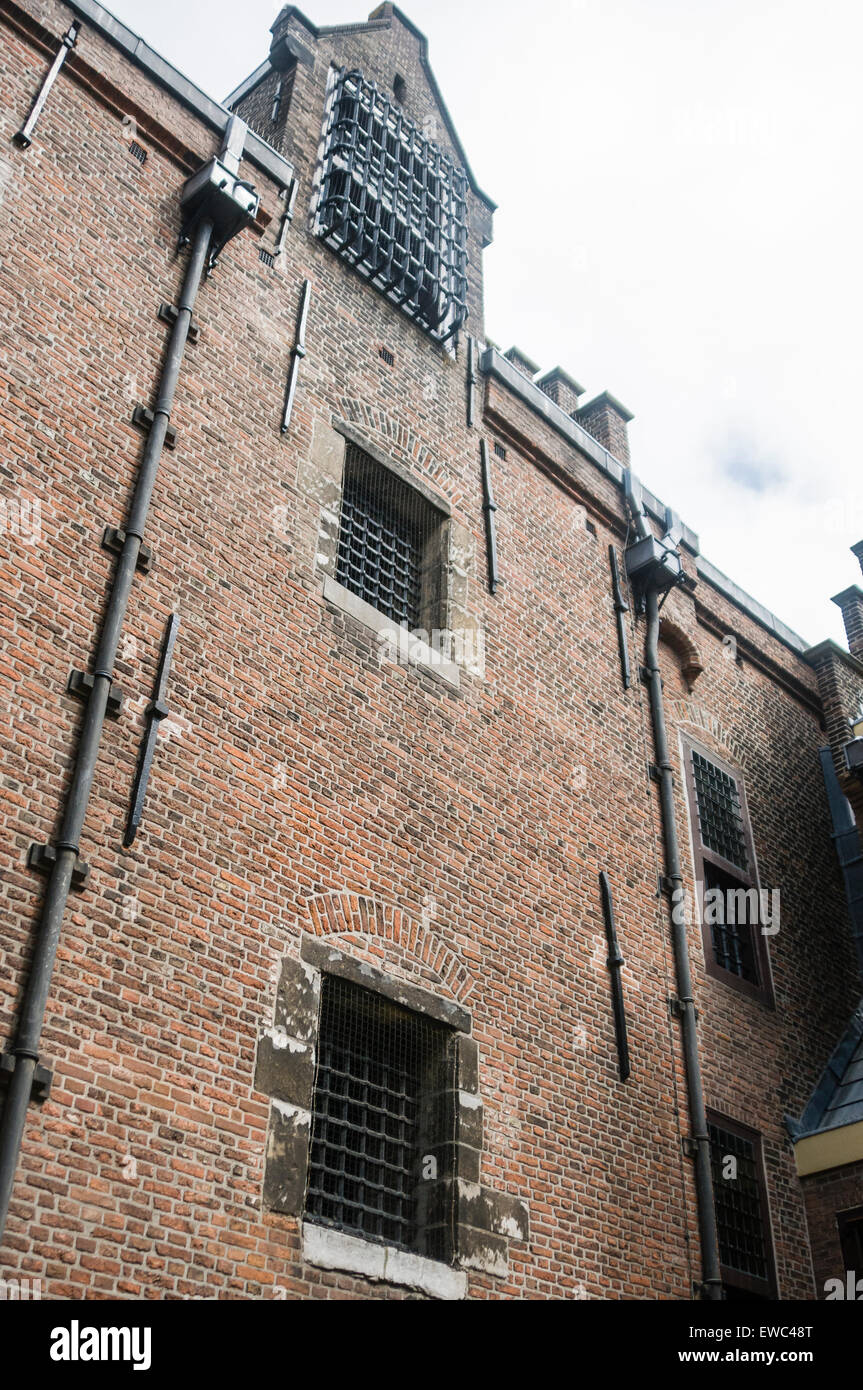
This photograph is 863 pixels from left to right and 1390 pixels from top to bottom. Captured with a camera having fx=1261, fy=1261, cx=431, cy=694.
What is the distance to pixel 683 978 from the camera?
10.7 m

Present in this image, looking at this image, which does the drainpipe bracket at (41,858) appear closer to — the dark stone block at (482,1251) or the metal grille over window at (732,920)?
the dark stone block at (482,1251)

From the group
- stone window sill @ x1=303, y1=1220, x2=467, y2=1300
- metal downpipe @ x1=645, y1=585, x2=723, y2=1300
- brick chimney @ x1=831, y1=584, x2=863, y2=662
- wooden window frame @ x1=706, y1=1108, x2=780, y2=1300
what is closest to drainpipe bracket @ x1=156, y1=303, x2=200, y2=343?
metal downpipe @ x1=645, y1=585, x2=723, y2=1300

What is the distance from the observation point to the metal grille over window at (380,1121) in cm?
762

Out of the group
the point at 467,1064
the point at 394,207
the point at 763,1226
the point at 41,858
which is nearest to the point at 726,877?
the point at 763,1226

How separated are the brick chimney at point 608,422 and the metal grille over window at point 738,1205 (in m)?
7.30

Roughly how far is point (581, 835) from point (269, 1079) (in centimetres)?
418

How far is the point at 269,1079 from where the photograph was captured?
7.23 metres

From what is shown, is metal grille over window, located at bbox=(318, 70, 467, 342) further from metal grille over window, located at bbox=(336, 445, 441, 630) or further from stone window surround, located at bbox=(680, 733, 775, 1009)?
stone window surround, located at bbox=(680, 733, 775, 1009)

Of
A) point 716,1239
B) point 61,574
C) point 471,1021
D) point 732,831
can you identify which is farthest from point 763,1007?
point 61,574

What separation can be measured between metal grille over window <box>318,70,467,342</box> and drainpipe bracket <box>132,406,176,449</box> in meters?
3.45

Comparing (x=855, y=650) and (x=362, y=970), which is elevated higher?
(x=855, y=650)

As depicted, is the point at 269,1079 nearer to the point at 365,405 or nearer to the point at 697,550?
the point at 365,405

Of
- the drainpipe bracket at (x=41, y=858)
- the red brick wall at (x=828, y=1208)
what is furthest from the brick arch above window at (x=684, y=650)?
the drainpipe bracket at (x=41, y=858)
